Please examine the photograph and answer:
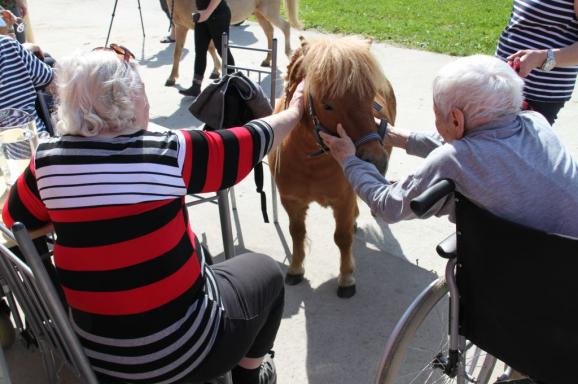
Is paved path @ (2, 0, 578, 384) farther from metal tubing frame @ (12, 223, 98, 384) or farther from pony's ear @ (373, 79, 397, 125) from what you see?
metal tubing frame @ (12, 223, 98, 384)

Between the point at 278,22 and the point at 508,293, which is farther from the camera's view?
the point at 278,22

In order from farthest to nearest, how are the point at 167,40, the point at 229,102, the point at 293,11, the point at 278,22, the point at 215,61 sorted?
1. the point at 167,40
2. the point at 293,11
3. the point at 278,22
4. the point at 215,61
5. the point at 229,102

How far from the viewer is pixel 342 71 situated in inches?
87.3

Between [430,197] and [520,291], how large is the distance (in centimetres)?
36

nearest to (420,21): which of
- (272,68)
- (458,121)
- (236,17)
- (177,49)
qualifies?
(236,17)

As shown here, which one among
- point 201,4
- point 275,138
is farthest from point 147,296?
point 201,4

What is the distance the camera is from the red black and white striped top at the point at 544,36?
8.63 feet

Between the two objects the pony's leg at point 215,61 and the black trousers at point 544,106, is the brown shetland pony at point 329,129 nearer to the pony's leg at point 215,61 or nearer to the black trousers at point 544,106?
the black trousers at point 544,106

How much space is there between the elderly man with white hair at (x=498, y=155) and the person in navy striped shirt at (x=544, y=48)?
1060 mm

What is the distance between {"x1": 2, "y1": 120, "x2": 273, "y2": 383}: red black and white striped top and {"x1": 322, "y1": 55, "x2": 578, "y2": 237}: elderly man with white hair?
0.75m

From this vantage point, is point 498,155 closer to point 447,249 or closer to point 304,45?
point 447,249

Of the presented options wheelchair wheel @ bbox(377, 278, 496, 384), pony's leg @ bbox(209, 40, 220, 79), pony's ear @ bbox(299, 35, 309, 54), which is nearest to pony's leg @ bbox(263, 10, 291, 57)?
pony's leg @ bbox(209, 40, 220, 79)

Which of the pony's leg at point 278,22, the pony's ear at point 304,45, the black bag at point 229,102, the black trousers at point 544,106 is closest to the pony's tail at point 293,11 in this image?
the pony's leg at point 278,22

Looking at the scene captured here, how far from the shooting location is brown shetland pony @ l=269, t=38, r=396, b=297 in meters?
2.22
